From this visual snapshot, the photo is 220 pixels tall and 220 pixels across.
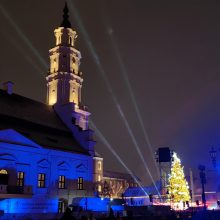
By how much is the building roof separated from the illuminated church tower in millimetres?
A: 3757

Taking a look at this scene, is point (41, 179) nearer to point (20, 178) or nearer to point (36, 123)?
point (20, 178)

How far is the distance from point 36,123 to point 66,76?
1303 centimetres

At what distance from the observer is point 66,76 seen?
56.6 meters

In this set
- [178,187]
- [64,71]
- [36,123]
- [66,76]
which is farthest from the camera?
[64,71]

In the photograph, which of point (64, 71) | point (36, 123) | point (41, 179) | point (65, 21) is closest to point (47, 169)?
point (41, 179)

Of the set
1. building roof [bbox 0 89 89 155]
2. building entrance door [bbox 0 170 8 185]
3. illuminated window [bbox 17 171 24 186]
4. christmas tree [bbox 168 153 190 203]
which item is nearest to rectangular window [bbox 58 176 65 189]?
building roof [bbox 0 89 89 155]

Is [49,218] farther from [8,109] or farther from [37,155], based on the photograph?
[8,109]

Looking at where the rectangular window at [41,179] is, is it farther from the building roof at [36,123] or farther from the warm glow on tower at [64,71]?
the warm glow on tower at [64,71]

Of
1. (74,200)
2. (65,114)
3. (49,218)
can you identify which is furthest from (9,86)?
(49,218)

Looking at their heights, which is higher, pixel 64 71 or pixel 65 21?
pixel 65 21

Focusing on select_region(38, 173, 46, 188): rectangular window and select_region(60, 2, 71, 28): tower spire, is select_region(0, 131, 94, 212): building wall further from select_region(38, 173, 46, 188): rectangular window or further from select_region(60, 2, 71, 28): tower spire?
select_region(60, 2, 71, 28): tower spire

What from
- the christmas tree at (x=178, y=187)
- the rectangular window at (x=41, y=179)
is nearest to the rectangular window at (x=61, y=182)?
the rectangular window at (x=41, y=179)

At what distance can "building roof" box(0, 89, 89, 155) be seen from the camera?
42.6 m

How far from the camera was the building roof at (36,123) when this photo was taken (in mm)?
42566
